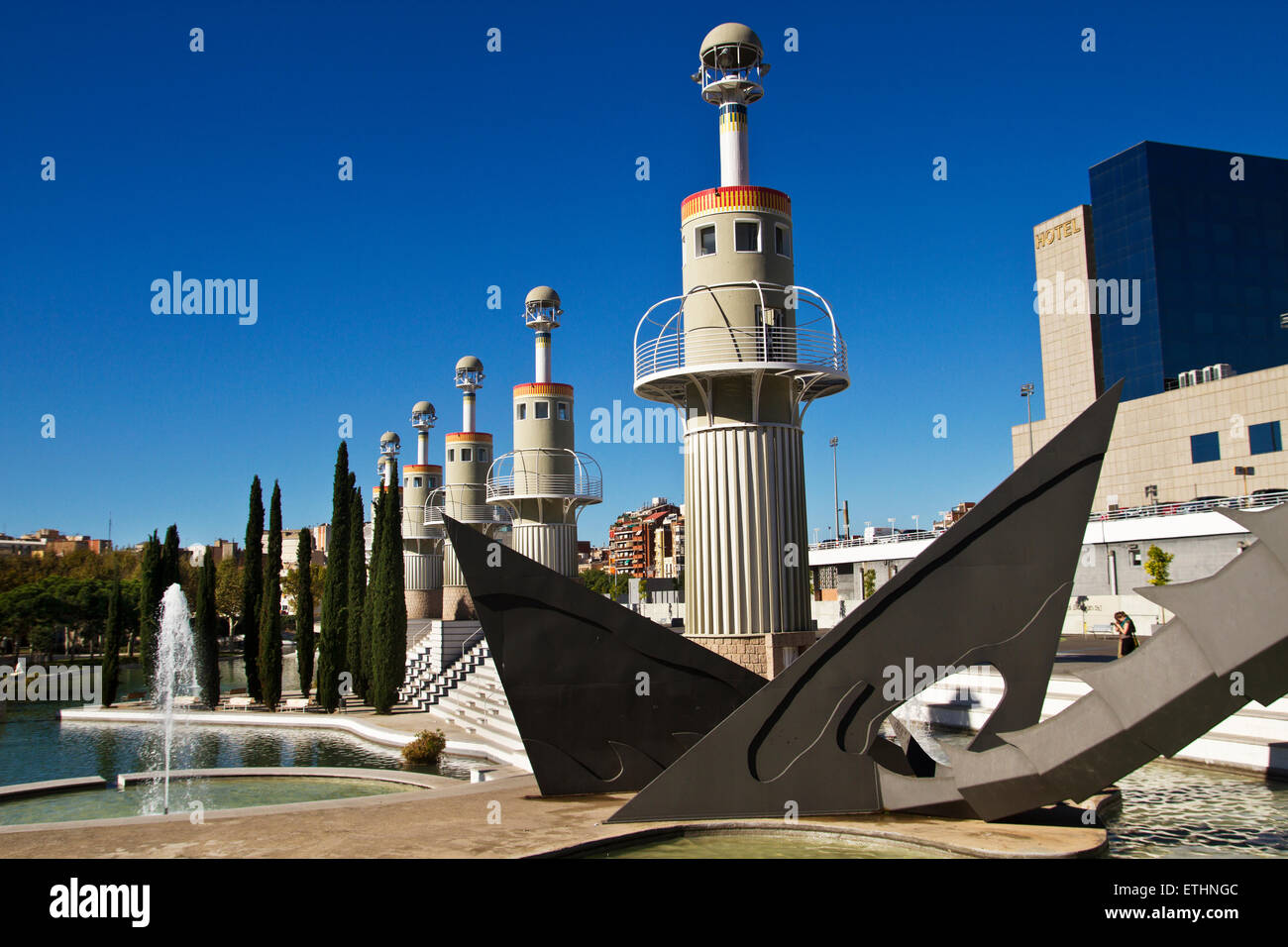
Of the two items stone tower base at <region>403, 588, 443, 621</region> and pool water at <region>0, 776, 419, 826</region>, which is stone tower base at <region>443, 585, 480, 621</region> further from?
pool water at <region>0, 776, 419, 826</region>

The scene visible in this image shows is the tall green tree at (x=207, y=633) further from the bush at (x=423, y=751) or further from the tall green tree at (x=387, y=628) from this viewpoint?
the bush at (x=423, y=751)

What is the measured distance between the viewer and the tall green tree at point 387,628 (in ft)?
92.3

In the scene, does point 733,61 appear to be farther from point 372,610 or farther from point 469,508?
point 469,508

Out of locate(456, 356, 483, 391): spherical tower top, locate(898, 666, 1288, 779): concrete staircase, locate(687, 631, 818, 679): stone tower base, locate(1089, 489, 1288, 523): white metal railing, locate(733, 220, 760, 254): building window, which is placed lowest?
locate(898, 666, 1288, 779): concrete staircase

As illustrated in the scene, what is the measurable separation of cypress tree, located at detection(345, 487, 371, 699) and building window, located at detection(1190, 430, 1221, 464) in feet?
136

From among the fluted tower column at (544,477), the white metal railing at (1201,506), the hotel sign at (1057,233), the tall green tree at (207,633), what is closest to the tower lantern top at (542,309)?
the fluted tower column at (544,477)

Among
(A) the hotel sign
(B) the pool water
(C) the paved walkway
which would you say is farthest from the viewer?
(A) the hotel sign

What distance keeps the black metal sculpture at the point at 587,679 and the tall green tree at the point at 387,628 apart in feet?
54.8

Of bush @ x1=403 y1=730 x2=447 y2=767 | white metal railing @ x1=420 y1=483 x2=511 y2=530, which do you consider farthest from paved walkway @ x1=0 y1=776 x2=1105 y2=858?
white metal railing @ x1=420 y1=483 x2=511 y2=530

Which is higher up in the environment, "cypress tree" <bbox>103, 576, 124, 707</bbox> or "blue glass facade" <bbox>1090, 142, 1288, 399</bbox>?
"blue glass facade" <bbox>1090, 142, 1288, 399</bbox>

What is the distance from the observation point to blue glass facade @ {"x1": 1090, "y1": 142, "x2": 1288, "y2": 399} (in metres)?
73.1

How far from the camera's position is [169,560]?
3347cm
